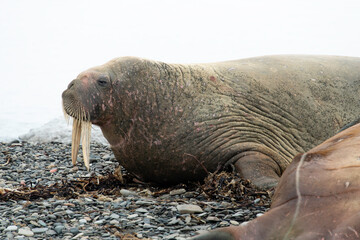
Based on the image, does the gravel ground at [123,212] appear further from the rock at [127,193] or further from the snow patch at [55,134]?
the snow patch at [55,134]

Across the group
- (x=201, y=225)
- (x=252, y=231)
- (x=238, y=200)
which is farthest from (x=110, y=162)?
(x=252, y=231)

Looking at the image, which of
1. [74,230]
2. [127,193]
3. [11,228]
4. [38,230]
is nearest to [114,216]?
[74,230]

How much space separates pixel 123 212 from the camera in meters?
4.39

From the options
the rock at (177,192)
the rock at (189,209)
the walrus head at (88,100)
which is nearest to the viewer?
the rock at (189,209)

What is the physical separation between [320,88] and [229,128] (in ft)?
4.87

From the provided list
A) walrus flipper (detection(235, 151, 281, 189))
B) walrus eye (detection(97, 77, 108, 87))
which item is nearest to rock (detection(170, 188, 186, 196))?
walrus flipper (detection(235, 151, 281, 189))

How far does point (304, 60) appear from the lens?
22.3 ft

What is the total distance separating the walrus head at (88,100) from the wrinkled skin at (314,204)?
11.1 ft

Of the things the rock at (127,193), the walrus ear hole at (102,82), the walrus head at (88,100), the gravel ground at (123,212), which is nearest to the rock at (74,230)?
the gravel ground at (123,212)

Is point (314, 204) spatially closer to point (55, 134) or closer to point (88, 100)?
point (88, 100)

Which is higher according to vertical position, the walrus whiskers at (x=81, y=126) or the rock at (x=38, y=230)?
the walrus whiskers at (x=81, y=126)

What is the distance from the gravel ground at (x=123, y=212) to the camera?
383 cm

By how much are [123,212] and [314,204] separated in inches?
95.2

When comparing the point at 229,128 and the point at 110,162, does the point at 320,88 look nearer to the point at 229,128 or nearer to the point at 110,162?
the point at 229,128
